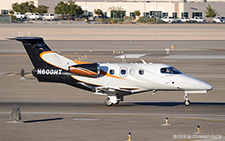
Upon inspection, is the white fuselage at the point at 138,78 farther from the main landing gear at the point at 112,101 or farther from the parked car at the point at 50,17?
the parked car at the point at 50,17

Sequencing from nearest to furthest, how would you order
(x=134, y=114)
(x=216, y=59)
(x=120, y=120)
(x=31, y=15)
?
(x=120, y=120)
(x=134, y=114)
(x=216, y=59)
(x=31, y=15)

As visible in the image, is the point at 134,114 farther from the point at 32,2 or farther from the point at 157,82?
the point at 32,2

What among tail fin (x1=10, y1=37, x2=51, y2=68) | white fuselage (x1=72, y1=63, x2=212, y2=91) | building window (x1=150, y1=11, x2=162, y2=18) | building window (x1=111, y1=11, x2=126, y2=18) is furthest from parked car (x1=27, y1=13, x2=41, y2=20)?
white fuselage (x1=72, y1=63, x2=212, y2=91)

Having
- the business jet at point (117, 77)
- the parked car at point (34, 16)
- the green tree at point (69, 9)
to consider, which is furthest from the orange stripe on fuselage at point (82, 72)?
the green tree at point (69, 9)

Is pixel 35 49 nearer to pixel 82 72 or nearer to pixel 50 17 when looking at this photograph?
pixel 82 72

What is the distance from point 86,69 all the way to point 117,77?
2.06m

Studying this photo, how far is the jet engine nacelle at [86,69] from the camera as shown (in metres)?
31.1

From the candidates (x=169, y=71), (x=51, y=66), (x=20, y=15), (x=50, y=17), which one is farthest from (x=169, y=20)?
(x=51, y=66)

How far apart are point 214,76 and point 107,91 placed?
61.1ft

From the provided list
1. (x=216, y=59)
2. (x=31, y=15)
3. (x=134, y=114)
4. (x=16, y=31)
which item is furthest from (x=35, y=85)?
(x=31, y=15)

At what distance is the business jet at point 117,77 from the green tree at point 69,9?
150439 mm

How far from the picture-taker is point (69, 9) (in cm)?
18200

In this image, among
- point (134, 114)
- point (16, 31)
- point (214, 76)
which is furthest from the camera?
point (16, 31)

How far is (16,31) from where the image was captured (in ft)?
389
